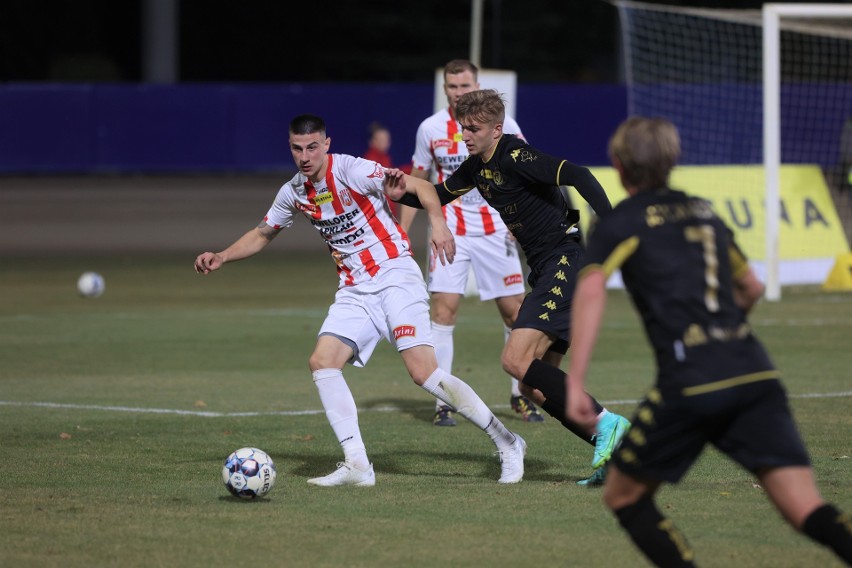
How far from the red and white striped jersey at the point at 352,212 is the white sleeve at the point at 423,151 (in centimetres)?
258

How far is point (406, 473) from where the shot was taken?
25.5ft

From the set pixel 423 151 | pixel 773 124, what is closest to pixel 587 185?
pixel 423 151

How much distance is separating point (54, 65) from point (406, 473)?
35.9m

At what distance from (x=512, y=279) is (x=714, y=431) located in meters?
5.53

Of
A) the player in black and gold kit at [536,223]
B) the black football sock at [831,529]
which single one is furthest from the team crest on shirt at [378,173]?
the black football sock at [831,529]

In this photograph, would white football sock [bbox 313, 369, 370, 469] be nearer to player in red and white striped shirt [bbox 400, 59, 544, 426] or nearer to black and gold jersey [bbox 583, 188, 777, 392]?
player in red and white striped shirt [bbox 400, 59, 544, 426]

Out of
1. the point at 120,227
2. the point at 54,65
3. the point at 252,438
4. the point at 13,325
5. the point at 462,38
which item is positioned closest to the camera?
the point at 252,438

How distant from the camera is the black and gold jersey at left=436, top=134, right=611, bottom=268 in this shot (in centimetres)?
753

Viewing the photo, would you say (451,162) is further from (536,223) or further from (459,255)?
(536,223)

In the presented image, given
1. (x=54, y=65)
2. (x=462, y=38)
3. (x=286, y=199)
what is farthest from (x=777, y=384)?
(x=462, y=38)

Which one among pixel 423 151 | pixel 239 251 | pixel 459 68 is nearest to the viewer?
pixel 239 251

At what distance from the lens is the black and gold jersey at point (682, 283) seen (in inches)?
186

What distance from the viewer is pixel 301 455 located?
839 cm

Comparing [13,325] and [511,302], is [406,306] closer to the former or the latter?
[511,302]
